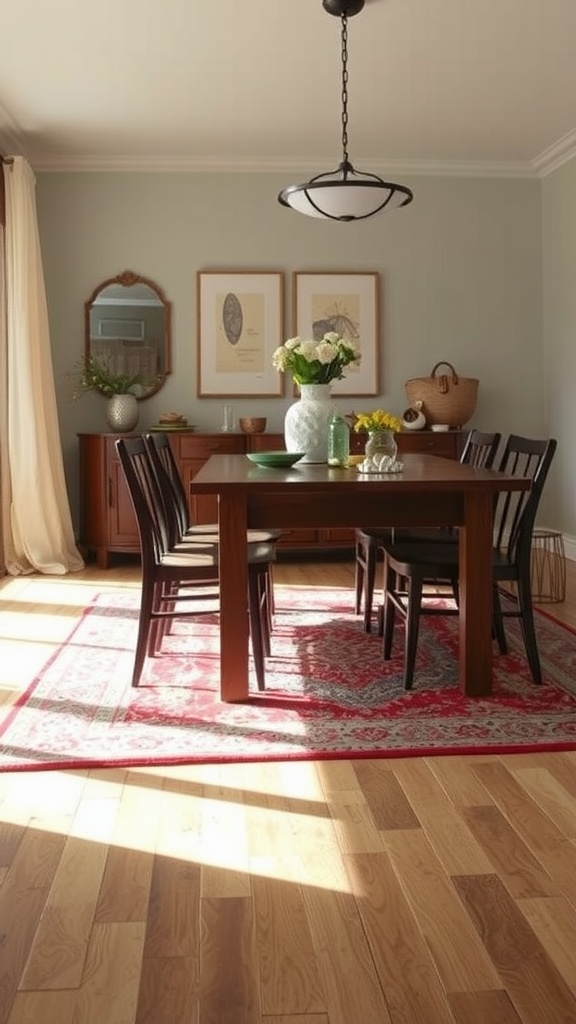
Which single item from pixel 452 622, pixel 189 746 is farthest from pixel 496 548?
pixel 189 746

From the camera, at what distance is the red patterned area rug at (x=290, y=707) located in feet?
8.94

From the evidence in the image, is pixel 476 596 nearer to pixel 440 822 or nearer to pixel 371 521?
pixel 371 521

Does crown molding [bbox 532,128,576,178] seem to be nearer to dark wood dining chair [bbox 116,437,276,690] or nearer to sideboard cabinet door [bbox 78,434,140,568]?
sideboard cabinet door [bbox 78,434,140,568]

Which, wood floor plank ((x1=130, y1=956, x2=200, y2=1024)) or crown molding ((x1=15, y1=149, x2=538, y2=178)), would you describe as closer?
wood floor plank ((x1=130, y1=956, x2=200, y2=1024))

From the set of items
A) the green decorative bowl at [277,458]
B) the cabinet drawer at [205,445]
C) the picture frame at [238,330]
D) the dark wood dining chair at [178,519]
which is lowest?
the dark wood dining chair at [178,519]

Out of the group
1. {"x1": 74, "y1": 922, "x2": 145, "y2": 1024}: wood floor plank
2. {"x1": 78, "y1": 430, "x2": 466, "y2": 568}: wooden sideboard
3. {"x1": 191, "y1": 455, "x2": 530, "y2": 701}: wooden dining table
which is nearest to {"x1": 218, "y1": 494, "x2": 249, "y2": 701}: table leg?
{"x1": 191, "y1": 455, "x2": 530, "y2": 701}: wooden dining table

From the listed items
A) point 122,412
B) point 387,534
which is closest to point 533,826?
point 387,534

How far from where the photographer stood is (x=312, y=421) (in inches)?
159

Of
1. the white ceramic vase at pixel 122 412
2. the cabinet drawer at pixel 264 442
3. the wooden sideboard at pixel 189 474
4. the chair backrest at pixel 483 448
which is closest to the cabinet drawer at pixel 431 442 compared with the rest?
the wooden sideboard at pixel 189 474

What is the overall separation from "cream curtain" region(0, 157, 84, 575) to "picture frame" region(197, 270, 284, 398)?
1071 millimetres

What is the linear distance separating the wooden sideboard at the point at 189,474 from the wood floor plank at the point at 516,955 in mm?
4324

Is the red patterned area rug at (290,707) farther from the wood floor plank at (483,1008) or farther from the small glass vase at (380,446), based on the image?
the wood floor plank at (483,1008)

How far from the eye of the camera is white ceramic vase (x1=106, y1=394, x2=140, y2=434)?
634cm

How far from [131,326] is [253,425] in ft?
3.65
